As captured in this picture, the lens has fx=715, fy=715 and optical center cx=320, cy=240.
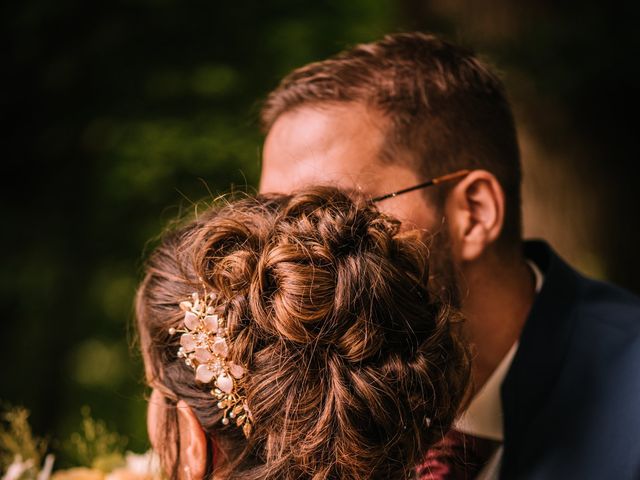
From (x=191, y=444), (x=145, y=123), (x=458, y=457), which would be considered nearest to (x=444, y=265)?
(x=458, y=457)

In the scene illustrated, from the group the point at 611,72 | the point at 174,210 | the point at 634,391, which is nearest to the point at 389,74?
the point at 634,391

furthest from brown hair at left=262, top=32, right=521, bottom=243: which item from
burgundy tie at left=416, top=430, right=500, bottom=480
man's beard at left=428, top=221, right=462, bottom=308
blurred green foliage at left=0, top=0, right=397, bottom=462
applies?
blurred green foliage at left=0, top=0, right=397, bottom=462

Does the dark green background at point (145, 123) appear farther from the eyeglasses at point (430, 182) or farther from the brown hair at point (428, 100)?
the eyeglasses at point (430, 182)

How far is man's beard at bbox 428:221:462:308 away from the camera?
6.26 feet

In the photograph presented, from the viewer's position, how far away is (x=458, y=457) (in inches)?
75.0

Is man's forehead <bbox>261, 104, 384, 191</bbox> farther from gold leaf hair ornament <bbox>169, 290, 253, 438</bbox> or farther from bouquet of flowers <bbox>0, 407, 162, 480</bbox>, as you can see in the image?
bouquet of flowers <bbox>0, 407, 162, 480</bbox>

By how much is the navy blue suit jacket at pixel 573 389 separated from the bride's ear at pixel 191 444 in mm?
870

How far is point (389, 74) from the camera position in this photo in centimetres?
214

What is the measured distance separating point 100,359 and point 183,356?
13.5 feet

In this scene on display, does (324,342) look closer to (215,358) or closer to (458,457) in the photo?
(215,358)

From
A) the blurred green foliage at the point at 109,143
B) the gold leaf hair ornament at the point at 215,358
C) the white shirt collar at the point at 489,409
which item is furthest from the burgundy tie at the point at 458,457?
the blurred green foliage at the point at 109,143

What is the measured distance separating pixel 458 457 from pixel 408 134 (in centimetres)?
91

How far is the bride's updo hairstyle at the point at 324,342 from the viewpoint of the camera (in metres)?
1.28

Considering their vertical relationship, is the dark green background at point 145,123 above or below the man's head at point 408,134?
below
